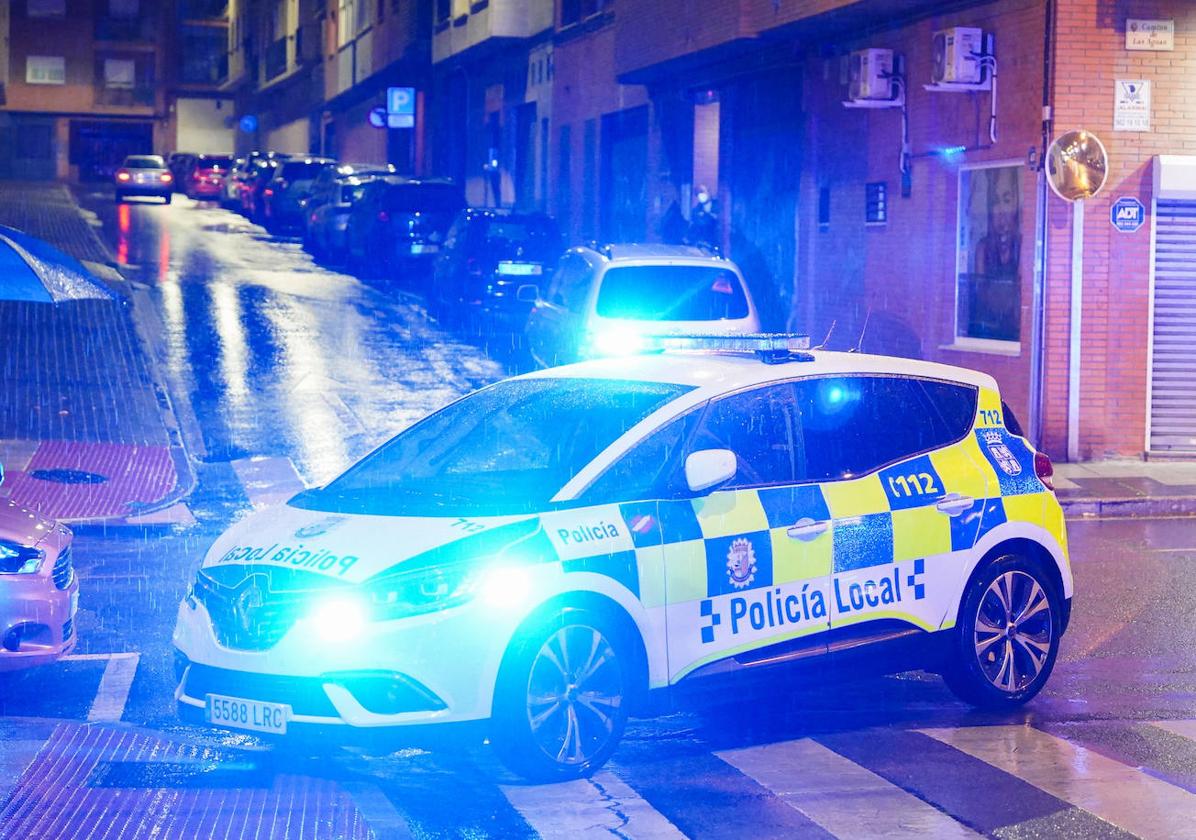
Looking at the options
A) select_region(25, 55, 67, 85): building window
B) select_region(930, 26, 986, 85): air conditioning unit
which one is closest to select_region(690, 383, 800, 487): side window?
select_region(930, 26, 986, 85): air conditioning unit

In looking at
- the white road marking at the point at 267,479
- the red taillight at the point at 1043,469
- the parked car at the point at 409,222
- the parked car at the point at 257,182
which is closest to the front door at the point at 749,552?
the red taillight at the point at 1043,469

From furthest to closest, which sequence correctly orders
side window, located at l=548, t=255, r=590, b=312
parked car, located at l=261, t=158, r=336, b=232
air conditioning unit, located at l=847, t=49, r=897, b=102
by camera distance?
1. parked car, located at l=261, t=158, r=336, b=232
2. air conditioning unit, located at l=847, t=49, r=897, b=102
3. side window, located at l=548, t=255, r=590, b=312

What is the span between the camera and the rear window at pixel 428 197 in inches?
1289

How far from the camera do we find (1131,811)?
22.3ft

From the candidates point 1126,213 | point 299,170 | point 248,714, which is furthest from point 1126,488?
point 299,170

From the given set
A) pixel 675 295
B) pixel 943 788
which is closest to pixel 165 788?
pixel 943 788

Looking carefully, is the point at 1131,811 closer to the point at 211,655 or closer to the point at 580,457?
the point at 580,457

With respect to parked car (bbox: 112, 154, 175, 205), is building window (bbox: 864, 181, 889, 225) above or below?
below

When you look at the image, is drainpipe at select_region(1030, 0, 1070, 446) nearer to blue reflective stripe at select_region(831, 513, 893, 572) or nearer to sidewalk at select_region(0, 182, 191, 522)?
sidewalk at select_region(0, 182, 191, 522)

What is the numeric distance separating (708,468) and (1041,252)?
11.4 meters

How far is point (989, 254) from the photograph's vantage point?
1947 centimetres

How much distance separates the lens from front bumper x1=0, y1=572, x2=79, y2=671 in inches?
317

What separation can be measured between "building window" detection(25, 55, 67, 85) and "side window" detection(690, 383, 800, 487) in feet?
282

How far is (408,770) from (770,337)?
2591mm
